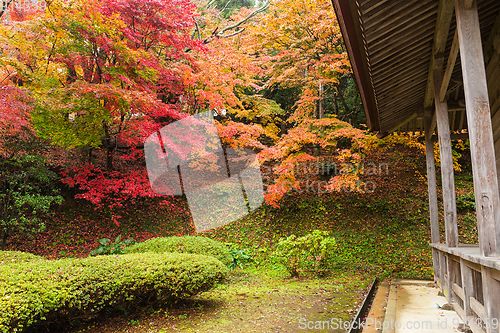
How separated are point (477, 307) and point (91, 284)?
4297 mm

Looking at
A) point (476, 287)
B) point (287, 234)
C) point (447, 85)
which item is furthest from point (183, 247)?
point (447, 85)

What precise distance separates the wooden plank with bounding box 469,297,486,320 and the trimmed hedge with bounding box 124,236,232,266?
509 cm

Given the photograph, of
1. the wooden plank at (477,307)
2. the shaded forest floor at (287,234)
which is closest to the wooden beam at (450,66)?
the wooden plank at (477,307)

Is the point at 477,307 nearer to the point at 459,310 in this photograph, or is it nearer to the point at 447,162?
the point at 459,310

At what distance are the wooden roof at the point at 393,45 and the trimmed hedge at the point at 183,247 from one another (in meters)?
4.38

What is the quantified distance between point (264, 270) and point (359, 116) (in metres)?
9.84

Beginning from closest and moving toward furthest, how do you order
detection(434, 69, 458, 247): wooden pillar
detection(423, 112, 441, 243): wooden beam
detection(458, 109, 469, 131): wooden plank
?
detection(434, 69, 458, 247): wooden pillar → detection(423, 112, 441, 243): wooden beam → detection(458, 109, 469, 131): wooden plank

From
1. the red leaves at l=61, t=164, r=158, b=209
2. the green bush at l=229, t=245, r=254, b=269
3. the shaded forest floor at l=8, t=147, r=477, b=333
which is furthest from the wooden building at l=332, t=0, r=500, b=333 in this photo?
the red leaves at l=61, t=164, r=158, b=209

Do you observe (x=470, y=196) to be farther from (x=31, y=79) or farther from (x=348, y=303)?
(x=31, y=79)

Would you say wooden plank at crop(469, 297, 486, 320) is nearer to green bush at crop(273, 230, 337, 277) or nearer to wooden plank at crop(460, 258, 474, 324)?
wooden plank at crop(460, 258, 474, 324)

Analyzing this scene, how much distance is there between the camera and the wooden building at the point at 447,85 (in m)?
2.24

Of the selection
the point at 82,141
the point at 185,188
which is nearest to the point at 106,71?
the point at 82,141

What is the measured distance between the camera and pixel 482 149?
2.26 metres

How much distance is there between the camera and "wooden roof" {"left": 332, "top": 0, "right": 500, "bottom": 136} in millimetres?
2721
